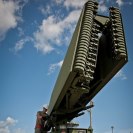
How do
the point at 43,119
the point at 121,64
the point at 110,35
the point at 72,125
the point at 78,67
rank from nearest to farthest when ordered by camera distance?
1. the point at 78,67
2. the point at 121,64
3. the point at 110,35
4. the point at 72,125
5. the point at 43,119

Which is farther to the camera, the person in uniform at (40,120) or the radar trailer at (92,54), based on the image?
the person in uniform at (40,120)

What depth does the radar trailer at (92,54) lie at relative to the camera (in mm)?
8555

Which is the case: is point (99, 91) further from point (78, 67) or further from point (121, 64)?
point (78, 67)

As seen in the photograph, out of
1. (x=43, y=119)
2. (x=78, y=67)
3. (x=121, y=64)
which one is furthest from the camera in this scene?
(x=43, y=119)

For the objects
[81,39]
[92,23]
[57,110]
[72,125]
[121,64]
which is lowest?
[72,125]

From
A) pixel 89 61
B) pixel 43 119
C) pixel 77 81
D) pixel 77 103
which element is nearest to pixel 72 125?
pixel 77 103

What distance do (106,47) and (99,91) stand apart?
1884 mm

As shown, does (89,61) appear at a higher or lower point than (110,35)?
lower

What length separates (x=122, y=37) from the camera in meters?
8.87

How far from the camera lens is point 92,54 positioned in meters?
8.95

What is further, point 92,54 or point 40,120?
point 40,120

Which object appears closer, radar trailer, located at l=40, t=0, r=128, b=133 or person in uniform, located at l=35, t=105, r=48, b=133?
radar trailer, located at l=40, t=0, r=128, b=133

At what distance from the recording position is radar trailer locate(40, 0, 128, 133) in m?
8.55

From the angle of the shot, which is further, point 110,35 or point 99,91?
point 99,91
